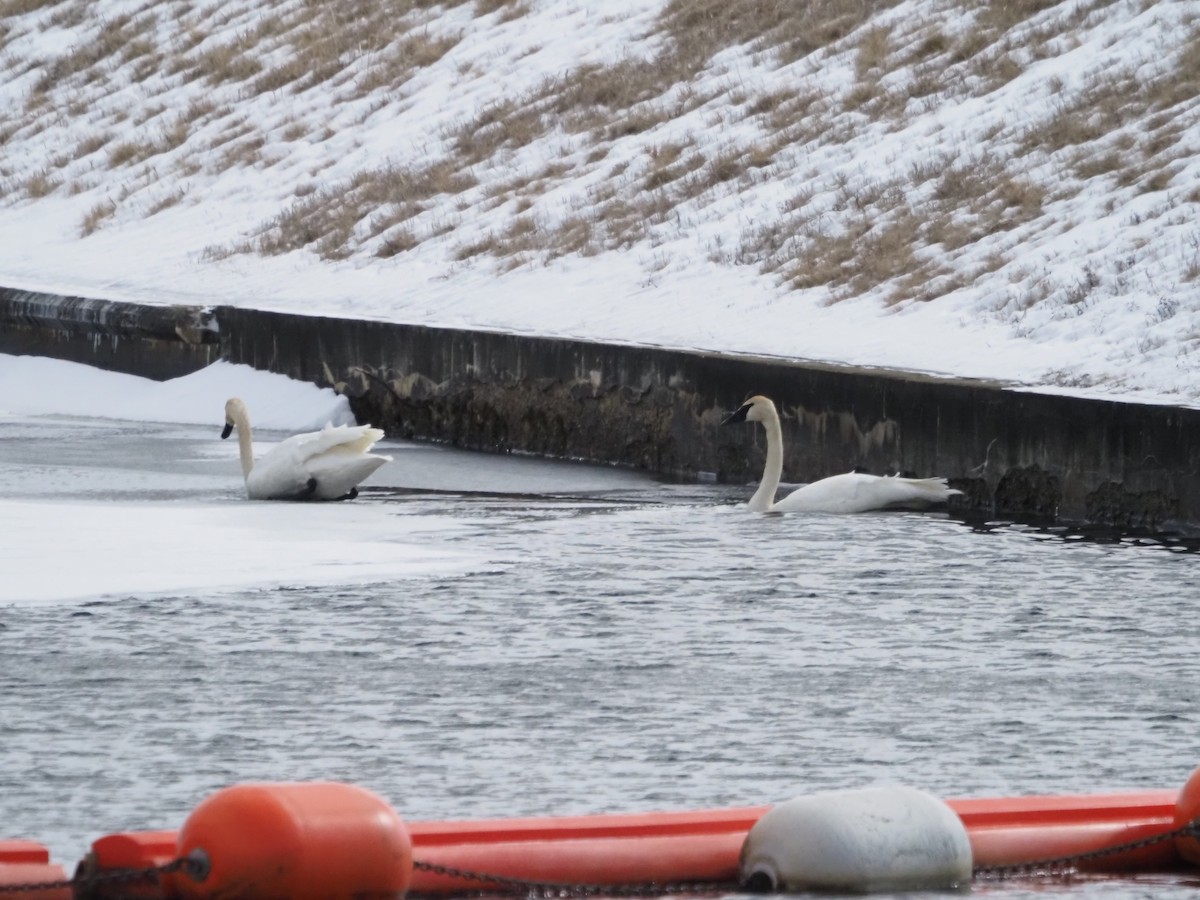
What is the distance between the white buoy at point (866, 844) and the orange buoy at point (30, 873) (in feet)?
5.19

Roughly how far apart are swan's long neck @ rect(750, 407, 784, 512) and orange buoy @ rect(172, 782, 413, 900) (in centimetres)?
A: 703

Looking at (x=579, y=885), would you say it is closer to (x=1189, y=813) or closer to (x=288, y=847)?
(x=288, y=847)

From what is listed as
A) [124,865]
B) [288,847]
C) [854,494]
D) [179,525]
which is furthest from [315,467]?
[288,847]

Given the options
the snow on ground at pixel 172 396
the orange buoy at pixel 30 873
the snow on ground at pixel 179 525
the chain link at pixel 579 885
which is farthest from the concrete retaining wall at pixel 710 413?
the orange buoy at pixel 30 873

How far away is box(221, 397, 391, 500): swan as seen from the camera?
41.9ft

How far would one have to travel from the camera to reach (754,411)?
12984 mm

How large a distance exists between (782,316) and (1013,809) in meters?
9.95

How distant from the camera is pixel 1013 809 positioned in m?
5.99

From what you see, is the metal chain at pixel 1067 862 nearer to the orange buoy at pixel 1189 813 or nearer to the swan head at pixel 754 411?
the orange buoy at pixel 1189 813

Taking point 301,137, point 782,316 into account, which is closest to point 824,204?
point 782,316

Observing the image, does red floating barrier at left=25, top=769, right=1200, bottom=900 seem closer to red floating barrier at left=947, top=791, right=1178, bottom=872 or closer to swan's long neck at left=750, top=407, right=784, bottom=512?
red floating barrier at left=947, top=791, right=1178, bottom=872

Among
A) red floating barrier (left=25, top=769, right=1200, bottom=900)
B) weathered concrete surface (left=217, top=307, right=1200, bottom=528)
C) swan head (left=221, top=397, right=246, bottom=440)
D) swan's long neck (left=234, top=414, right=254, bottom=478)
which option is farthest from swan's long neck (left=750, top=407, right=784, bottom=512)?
red floating barrier (left=25, top=769, right=1200, bottom=900)

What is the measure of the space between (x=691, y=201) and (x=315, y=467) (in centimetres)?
678

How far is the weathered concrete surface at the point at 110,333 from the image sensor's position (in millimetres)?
18281
